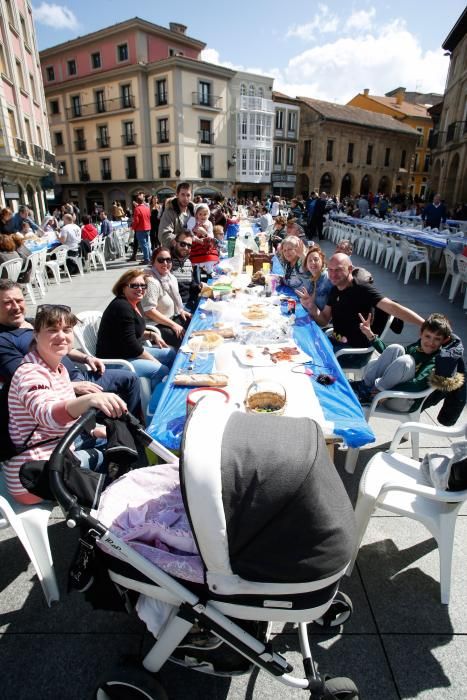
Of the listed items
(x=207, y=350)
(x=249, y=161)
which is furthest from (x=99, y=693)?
(x=249, y=161)

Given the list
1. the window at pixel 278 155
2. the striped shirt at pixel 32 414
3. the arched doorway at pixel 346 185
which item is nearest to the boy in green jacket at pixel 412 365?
the striped shirt at pixel 32 414

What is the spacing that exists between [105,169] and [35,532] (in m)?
39.5

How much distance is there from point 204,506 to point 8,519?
1353 millimetres

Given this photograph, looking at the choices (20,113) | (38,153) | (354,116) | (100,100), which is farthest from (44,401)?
(354,116)

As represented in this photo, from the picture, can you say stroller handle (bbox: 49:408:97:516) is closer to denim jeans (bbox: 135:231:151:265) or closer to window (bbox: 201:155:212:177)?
denim jeans (bbox: 135:231:151:265)

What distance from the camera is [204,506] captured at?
47.3 inches

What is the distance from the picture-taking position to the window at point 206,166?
113 feet

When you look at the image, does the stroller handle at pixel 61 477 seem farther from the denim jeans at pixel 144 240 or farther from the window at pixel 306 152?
the window at pixel 306 152

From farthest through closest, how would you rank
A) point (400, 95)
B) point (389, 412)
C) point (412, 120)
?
point (400, 95) → point (412, 120) → point (389, 412)

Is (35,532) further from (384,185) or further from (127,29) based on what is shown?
(384,185)

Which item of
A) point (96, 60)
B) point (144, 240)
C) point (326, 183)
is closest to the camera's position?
point (144, 240)

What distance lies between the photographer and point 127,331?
11.3 feet

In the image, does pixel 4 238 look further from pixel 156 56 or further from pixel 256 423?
pixel 156 56

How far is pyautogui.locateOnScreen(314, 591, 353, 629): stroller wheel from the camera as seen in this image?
1892 mm
